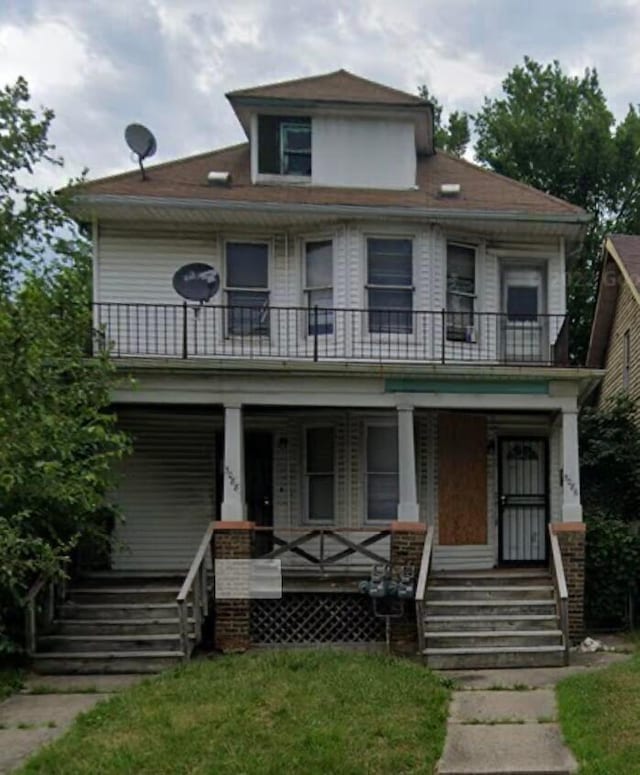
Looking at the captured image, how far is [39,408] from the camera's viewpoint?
7004 mm

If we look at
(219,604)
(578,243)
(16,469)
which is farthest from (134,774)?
(578,243)

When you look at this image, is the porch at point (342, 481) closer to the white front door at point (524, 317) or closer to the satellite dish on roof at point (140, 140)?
the white front door at point (524, 317)

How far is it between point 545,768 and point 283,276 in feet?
27.3

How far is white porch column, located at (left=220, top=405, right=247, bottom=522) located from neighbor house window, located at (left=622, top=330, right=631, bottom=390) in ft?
31.8

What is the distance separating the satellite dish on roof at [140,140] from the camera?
12984mm

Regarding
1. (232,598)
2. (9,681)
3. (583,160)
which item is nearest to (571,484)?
(232,598)

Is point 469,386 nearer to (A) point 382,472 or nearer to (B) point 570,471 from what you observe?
(B) point 570,471

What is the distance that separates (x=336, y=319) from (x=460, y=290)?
2022 millimetres

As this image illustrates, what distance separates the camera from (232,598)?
10500 mm

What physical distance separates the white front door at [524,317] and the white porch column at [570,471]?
5.72 ft

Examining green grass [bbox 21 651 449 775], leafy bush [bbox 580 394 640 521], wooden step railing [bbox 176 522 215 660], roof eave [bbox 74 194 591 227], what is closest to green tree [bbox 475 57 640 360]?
leafy bush [bbox 580 394 640 521]

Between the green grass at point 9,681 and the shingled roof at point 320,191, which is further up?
the shingled roof at point 320,191

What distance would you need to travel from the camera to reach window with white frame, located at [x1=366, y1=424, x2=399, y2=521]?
1248 cm

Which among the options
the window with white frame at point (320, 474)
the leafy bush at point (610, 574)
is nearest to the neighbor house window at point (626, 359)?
the leafy bush at point (610, 574)
